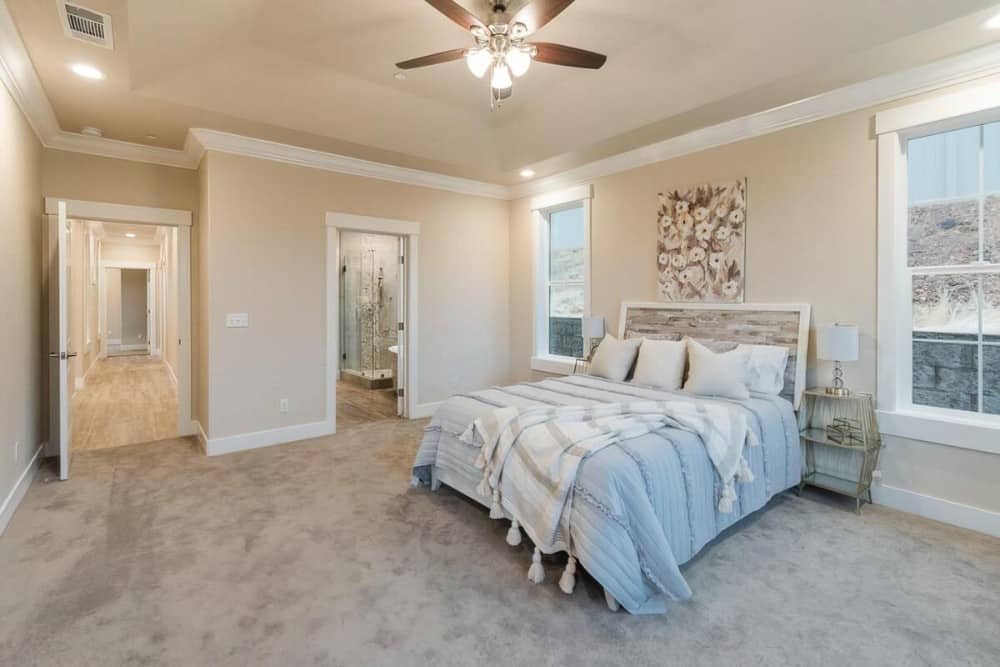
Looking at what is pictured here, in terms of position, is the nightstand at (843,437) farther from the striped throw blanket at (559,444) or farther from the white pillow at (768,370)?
the striped throw blanket at (559,444)

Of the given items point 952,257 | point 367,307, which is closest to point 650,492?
point 952,257

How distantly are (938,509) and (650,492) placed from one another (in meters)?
2.14

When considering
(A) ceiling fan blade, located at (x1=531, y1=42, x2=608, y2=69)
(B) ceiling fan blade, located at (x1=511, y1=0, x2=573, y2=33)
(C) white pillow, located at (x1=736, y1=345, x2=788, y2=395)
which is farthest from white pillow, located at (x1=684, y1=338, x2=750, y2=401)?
(B) ceiling fan blade, located at (x1=511, y1=0, x2=573, y2=33)

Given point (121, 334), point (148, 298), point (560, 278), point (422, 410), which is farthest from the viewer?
point (121, 334)

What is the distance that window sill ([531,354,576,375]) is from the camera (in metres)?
5.31

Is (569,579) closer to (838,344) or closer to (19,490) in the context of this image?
(838,344)

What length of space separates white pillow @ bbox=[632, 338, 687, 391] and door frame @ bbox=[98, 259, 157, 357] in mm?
10881

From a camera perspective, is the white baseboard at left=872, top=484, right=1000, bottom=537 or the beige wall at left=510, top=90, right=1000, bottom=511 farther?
the beige wall at left=510, top=90, right=1000, bottom=511

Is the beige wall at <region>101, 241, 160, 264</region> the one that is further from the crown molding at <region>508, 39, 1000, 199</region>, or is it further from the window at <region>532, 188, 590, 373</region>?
the crown molding at <region>508, 39, 1000, 199</region>

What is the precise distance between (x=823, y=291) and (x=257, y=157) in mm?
4689

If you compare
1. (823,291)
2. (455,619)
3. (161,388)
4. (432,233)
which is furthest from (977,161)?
(161,388)

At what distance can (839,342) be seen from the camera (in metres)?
3.02

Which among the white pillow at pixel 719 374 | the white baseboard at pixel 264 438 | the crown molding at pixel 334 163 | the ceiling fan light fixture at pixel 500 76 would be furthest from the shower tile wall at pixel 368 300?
the ceiling fan light fixture at pixel 500 76

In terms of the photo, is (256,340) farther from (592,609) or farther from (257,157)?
(592,609)
